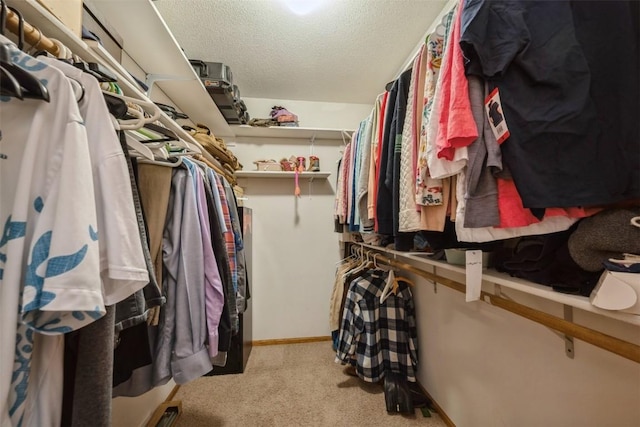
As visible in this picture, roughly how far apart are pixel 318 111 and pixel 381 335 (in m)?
2.07

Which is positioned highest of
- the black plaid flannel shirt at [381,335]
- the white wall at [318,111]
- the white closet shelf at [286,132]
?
the white wall at [318,111]

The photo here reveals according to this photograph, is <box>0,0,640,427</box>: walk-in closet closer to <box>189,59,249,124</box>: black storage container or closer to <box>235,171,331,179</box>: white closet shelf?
<box>189,59,249,124</box>: black storage container

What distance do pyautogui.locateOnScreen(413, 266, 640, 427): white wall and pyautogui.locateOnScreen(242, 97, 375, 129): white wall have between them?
174cm

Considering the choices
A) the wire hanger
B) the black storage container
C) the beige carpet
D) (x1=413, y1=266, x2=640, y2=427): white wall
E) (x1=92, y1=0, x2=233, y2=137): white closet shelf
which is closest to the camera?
the wire hanger

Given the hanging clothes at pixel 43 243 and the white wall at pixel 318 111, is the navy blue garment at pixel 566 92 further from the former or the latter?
the white wall at pixel 318 111

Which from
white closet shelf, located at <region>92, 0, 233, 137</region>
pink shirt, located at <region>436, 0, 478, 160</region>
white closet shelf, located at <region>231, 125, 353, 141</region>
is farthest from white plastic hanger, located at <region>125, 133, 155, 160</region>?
white closet shelf, located at <region>231, 125, 353, 141</region>

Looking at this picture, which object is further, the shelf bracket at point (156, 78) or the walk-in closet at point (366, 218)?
the shelf bracket at point (156, 78)

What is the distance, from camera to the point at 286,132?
225 cm

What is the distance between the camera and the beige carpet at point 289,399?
4.50ft

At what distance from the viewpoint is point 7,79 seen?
34 centimetres

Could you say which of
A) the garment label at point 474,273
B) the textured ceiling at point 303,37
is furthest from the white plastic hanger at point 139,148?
the textured ceiling at point 303,37

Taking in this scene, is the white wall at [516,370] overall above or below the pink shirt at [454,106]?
below

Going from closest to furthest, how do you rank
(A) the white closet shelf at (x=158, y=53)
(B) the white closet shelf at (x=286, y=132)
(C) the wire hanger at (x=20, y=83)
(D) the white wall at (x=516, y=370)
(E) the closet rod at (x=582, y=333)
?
(C) the wire hanger at (x=20, y=83) < (E) the closet rod at (x=582, y=333) < (D) the white wall at (x=516, y=370) < (A) the white closet shelf at (x=158, y=53) < (B) the white closet shelf at (x=286, y=132)

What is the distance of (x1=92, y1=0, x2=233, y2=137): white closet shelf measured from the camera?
1060mm
